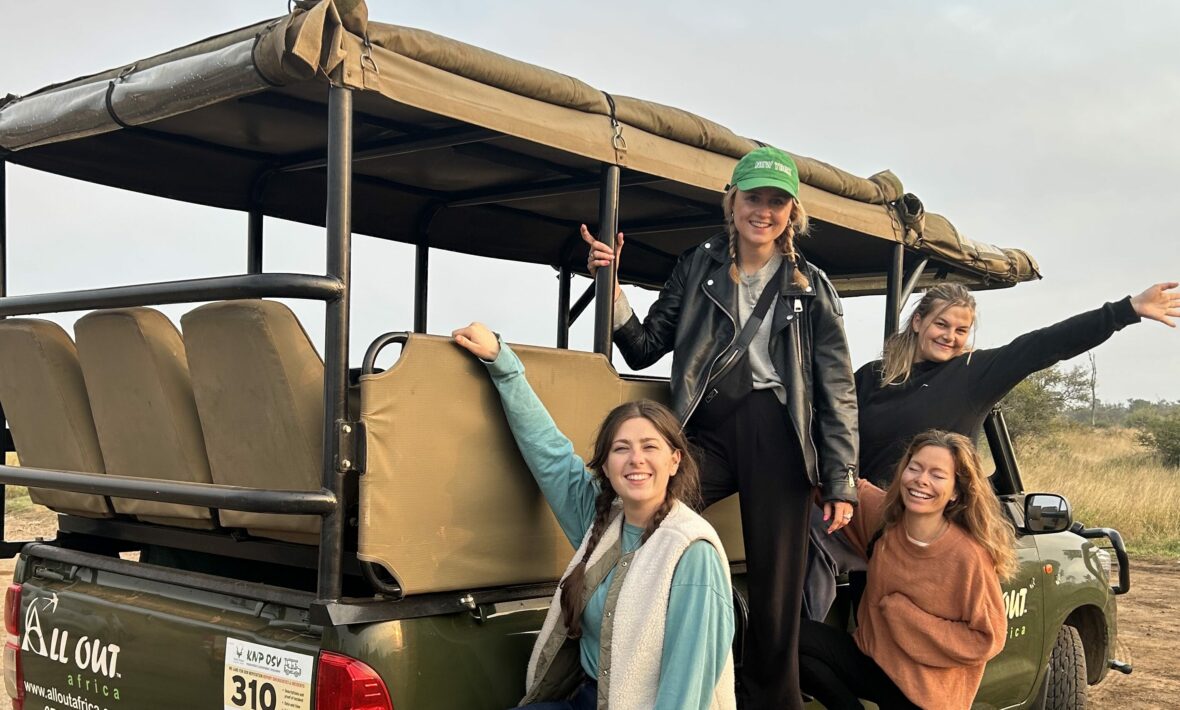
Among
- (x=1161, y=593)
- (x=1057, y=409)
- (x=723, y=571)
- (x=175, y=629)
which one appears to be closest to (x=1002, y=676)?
(x=723, y=571)

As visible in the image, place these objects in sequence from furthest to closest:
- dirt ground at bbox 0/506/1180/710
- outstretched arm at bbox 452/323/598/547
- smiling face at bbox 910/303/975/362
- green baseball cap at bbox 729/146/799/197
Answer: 1. dirt ground at bbox 0/506/1180/710
2. smiling face at bbox 910/303/975/362
3. green baseball cap at bbox 729/146/799/197
4. outstretched arm at bbox 452/323/598/547

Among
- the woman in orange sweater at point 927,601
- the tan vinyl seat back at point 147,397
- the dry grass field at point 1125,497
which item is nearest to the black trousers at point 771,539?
the woman in orange sweater at point 927,601

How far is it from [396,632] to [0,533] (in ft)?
5.58

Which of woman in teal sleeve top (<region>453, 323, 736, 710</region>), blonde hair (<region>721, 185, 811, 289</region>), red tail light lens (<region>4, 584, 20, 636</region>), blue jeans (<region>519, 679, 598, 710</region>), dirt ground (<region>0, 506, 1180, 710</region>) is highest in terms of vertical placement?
blonde hair (<region>721, 185, 811, 289</region>)

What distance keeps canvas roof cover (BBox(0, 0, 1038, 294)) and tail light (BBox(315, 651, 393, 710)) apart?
4.10ft

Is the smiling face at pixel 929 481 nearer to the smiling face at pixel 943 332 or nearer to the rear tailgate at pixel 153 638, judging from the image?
the smiling face at pixel 943 332

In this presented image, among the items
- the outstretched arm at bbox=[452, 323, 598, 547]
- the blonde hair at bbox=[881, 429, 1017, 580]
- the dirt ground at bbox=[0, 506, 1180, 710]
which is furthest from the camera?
the dirt ground at bbox=[0, 506, 1180, 710]

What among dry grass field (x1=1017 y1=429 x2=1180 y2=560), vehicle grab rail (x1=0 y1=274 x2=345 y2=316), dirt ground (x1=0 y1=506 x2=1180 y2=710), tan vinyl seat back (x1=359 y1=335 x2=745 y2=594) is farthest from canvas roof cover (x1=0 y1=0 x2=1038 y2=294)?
dry grass field (x1=1017 y1=429 x2=1180 y2=560)

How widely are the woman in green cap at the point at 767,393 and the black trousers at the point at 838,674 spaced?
270mm

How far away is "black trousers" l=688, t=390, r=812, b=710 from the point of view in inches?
115

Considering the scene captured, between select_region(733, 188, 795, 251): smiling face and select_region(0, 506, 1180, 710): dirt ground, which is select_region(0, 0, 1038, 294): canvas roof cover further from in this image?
select_region(0, 506, 1180, 710): dirt ground

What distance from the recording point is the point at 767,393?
303 centimetres

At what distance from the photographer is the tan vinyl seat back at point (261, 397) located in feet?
8.00

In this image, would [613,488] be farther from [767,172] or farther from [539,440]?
[767,172]
